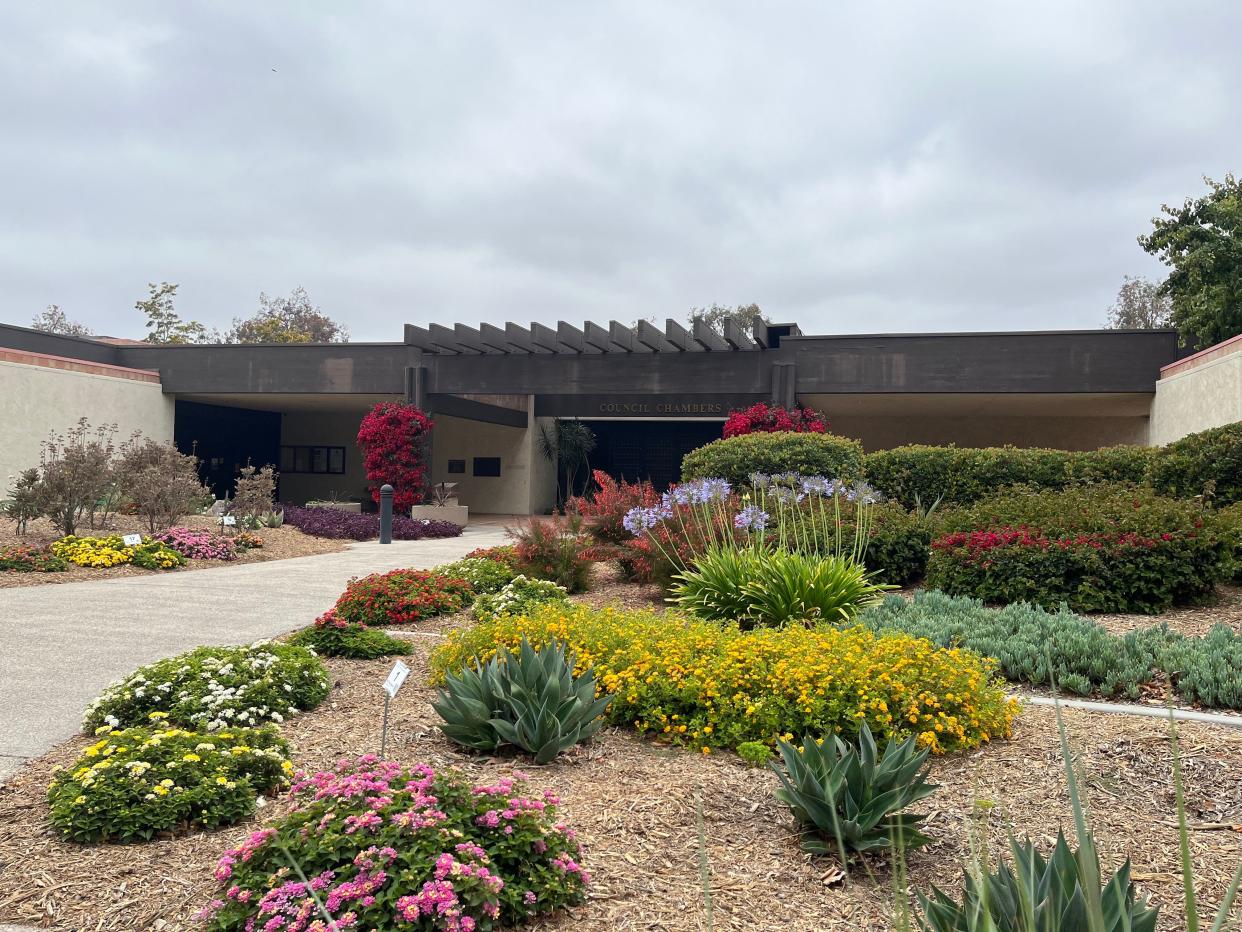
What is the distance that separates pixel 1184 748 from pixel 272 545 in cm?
1365

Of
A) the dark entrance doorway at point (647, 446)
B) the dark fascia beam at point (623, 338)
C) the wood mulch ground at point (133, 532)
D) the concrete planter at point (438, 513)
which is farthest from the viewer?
the dark entrance doorway at point (647, 446)

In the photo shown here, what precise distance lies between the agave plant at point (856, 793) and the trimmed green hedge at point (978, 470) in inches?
341

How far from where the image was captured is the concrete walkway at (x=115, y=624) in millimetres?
4621

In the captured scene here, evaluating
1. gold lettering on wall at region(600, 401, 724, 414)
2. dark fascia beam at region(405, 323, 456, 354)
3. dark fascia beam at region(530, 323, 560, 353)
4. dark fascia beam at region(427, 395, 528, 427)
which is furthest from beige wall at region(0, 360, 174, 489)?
gold lettering on wall at region(600, 401, 724, 414)

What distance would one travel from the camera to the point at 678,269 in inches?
1233

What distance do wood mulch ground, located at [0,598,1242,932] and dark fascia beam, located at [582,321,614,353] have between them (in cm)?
1459

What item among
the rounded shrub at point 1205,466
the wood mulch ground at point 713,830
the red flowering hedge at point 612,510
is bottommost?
the wood mulch ground at point 713,830

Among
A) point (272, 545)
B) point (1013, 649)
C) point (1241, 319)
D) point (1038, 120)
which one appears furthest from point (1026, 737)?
point (1241, 319)

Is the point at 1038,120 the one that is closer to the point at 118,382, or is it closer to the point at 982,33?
the point at 982,33

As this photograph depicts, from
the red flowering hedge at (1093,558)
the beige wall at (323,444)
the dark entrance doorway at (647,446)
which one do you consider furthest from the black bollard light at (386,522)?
the beige wall at (323,444)

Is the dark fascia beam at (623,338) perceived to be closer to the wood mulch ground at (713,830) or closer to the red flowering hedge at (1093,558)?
the red flowering hedge at (1093,558)

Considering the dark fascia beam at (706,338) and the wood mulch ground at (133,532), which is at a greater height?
the dark fascia beam at (706,338)

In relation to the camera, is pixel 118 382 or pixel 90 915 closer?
pixel 90 915

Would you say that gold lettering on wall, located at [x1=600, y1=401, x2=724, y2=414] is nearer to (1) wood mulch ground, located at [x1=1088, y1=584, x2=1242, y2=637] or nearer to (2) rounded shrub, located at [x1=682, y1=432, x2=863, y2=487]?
(2) rounded shrub, located at [x1=682, y1=432, x2=863, y2=487]
